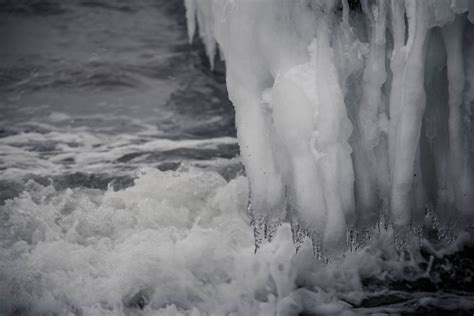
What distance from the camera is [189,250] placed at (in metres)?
4.05

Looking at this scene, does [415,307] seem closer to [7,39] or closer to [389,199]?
[389,199]

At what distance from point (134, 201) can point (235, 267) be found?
131 cm

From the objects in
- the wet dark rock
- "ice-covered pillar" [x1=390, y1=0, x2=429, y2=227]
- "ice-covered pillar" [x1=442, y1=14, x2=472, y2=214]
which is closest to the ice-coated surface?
the wet dark rock

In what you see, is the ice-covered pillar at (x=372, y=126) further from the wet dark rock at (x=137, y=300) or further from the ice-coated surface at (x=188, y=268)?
the wet dark rock at (x=137, y=300)

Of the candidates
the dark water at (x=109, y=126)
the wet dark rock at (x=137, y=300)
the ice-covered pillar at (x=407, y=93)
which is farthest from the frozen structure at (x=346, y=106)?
the wet dark rock at (x=137, y=300)

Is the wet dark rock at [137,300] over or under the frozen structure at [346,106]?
under

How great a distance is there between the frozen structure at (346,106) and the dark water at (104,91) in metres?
2.44

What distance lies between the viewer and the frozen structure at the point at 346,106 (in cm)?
338

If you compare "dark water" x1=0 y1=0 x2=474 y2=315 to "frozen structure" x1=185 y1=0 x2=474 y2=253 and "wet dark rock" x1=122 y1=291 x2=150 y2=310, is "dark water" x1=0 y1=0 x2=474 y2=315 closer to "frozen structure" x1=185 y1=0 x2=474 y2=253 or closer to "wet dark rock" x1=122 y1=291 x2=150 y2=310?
"wet dark rock" x1=122 y1=291 x2=150 y2=310

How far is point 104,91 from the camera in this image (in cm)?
816

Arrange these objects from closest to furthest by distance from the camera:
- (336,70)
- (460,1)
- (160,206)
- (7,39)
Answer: (460,1), (336,70), (160,206), (7,39)

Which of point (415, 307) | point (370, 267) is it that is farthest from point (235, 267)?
point (415, 307)

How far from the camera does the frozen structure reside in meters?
3.38

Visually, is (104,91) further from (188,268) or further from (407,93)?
(407,93)
